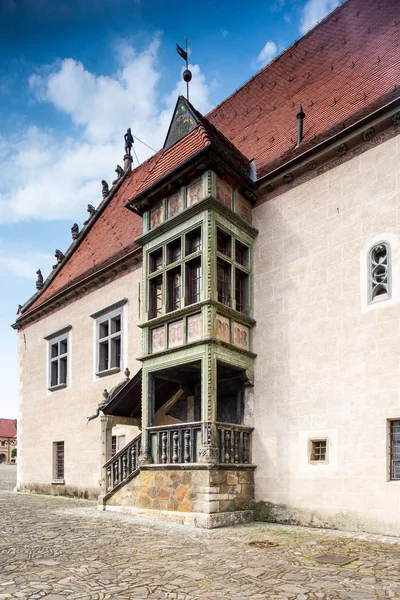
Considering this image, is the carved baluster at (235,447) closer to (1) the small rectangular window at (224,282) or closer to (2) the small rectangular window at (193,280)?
(1) the small rectangular window at (224,282)

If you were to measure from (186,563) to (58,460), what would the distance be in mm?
12749

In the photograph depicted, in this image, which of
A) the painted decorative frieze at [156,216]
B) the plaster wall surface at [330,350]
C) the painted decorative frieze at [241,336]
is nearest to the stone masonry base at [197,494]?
the plaster wall surface at [330,350]

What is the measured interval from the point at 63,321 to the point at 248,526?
36.8ft

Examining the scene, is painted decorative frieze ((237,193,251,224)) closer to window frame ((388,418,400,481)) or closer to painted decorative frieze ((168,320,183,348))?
painted decorative frieze ((168,320,183,348))

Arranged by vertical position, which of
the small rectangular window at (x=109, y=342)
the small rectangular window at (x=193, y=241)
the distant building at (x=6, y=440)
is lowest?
the distant building at (x=6, y=440)

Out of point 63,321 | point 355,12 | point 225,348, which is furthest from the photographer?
point 63,321

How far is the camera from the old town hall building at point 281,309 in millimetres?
9375

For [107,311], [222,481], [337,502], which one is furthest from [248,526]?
[107,311]

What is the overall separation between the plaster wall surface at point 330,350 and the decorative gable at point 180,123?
2572 mm

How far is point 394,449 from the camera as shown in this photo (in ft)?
28.9

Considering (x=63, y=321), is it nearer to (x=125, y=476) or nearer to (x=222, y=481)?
(x=125, y=476)

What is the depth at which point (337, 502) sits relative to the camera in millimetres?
9297

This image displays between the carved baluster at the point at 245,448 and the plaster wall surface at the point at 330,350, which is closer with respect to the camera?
the plaster wall surface at the point at 330,350

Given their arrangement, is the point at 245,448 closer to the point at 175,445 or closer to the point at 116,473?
the point at 175,445
